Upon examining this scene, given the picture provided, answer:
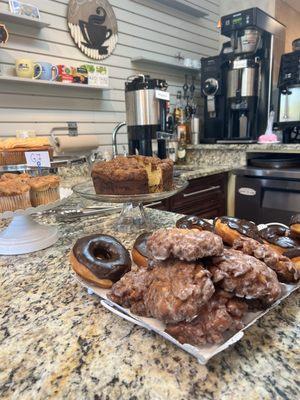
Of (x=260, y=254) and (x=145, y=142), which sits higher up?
(x=145, y=142)

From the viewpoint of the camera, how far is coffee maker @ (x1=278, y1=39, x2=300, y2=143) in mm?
2268

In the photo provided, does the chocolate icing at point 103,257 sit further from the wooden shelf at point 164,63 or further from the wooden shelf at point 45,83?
the wooden shelf at point 164,63

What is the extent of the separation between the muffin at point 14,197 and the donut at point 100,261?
0.94 feet

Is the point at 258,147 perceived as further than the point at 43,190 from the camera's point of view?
Yes

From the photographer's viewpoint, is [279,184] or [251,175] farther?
[251,175]

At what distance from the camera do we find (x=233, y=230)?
0.60 meters

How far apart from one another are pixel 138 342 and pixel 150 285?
87 millimetres

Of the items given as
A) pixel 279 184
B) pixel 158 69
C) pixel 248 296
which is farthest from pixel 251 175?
pixel 248 296

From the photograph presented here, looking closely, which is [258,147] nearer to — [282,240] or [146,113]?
[146,113]

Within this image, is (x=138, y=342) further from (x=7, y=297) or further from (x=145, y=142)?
(x=145, y=142)

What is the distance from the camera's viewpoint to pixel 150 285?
0.44 metres

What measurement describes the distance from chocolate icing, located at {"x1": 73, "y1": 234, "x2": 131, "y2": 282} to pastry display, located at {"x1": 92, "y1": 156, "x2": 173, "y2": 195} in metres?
0.40

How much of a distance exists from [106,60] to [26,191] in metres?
1.94

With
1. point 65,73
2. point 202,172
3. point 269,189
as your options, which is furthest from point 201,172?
point 65,73
